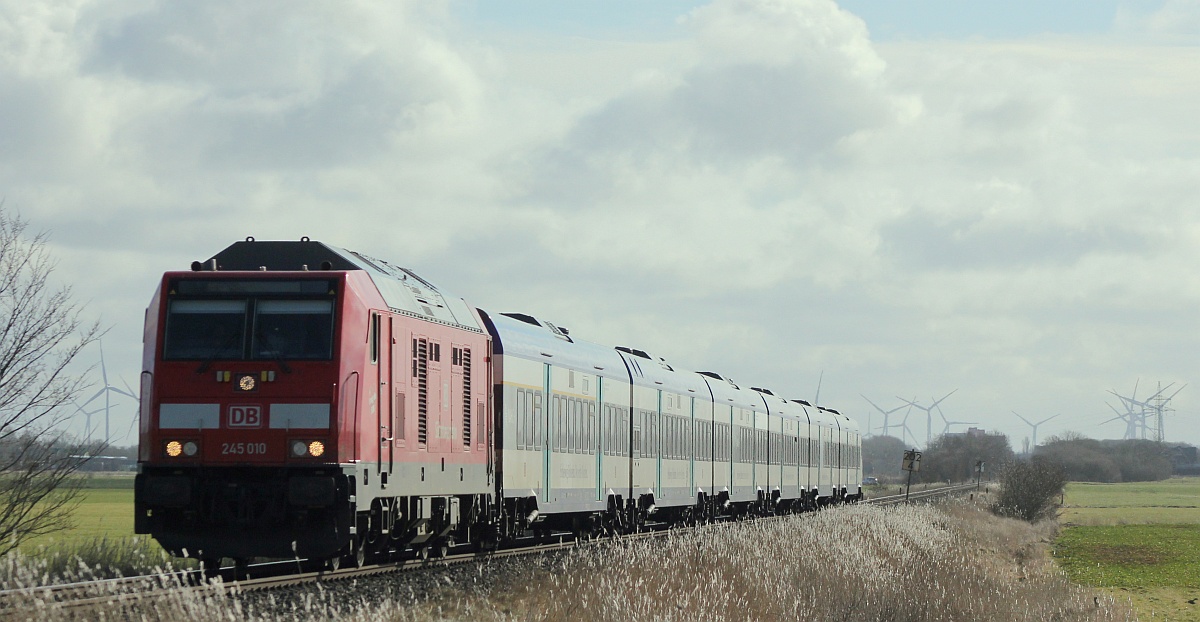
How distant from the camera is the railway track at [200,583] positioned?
11328mm

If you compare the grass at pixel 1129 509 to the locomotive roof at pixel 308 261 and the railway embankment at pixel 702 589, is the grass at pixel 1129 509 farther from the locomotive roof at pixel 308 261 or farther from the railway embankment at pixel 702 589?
the locomotive roof at pixel 308 261

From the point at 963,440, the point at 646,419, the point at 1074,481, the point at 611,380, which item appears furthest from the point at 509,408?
the point at 1074,481

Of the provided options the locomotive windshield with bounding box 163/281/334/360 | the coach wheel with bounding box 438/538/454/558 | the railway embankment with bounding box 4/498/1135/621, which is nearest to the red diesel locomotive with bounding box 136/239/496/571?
the locomotive windshield with bounding box 163/281/334/360

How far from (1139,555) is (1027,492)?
1785 cm

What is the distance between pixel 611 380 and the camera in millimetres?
28469

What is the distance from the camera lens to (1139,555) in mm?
53500

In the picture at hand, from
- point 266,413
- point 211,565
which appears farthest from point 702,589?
point 211,565

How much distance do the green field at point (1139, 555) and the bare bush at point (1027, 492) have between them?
1.89 metres

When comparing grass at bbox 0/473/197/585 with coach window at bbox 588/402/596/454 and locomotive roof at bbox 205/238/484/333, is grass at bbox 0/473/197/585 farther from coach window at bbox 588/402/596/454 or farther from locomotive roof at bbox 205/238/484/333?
coach window at bbox 588/402/596/454

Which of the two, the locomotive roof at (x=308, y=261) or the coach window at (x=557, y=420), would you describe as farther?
the coach window at (x=557, y=420)

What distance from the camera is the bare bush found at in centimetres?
7069

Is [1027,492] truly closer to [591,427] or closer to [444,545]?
[591,427]

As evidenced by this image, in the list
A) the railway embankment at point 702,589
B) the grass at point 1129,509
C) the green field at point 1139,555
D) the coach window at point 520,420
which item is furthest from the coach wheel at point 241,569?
the grass at point 1129,509

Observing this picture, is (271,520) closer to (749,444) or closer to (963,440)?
(749,444)
